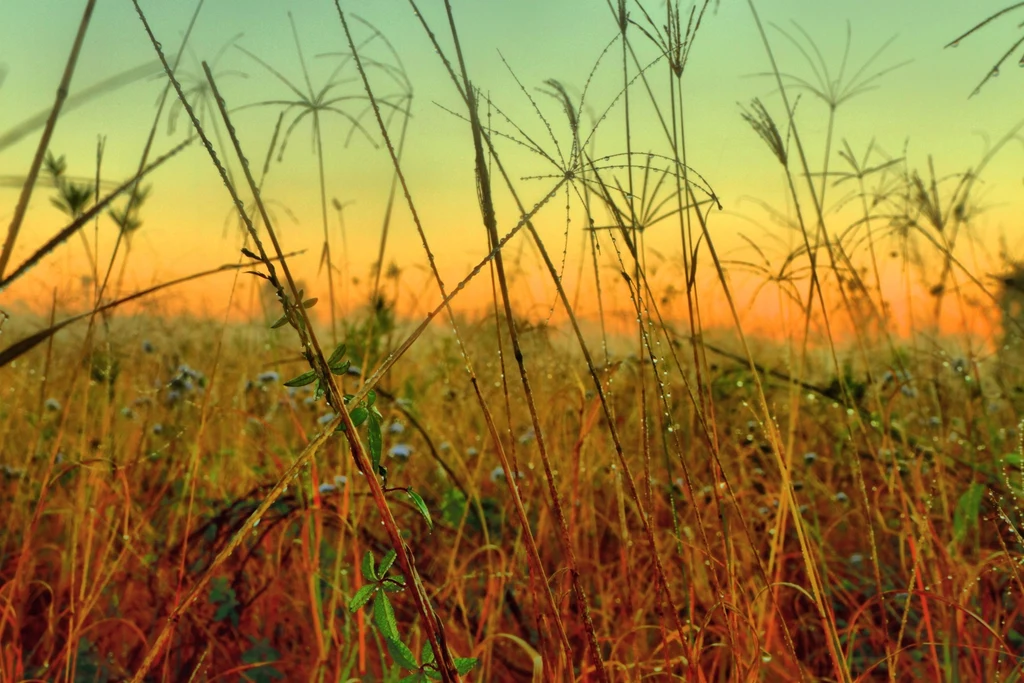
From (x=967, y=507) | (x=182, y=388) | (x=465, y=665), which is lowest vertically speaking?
(x=967, y=507)

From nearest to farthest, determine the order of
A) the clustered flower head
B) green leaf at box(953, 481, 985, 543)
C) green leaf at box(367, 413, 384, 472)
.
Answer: green leaf at box(367, 413, 384, 472), green leaf at box(953, 481, 985, 543), the clustered flower head

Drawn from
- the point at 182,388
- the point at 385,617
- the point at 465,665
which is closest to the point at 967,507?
the point at 465,665

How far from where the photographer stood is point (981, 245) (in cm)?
296

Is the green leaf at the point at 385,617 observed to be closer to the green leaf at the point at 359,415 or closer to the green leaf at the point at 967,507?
the green leaf at the point at 359,415

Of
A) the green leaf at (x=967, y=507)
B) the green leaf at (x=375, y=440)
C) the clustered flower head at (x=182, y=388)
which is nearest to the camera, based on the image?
the green leaf at (x=375, y=440)

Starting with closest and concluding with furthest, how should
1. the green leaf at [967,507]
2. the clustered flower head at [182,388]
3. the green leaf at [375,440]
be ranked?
1. the green leaf at [375,440]
2. the green leaf at [967,507]
3. the clustered flower head at [182,388]

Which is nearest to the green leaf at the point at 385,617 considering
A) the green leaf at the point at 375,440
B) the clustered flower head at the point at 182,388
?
the green leaf at the point at 375,440

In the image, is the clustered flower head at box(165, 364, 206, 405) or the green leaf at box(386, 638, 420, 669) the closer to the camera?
the green leaf at box(386, 638, 420, 669)

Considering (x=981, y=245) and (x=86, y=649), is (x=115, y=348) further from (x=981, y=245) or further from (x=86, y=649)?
(x=981, y=245)

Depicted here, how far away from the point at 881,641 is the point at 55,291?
159 centimetres

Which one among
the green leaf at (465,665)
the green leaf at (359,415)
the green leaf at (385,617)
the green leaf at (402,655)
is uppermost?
the green leaf at (359,415)

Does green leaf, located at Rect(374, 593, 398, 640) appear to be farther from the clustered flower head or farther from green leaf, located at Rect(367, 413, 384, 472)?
the clustered flower head

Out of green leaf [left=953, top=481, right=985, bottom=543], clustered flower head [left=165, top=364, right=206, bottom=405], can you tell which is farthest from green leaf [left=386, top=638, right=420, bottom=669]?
clustered flower head [left=165, top=364, right=206, bottom=405]

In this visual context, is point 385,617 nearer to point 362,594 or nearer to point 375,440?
point 362,594
